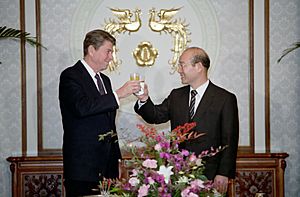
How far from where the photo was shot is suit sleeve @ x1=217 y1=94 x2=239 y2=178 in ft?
12.1

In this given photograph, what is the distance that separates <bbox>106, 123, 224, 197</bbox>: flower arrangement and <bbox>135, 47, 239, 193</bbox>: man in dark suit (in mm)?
1460

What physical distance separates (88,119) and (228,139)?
0.93m

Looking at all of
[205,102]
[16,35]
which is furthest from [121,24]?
[205,102]

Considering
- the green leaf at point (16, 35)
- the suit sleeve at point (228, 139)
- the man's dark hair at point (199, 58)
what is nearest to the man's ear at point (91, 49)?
the man's dark hair at point (199, 58)

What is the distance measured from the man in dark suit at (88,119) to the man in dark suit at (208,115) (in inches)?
14.0

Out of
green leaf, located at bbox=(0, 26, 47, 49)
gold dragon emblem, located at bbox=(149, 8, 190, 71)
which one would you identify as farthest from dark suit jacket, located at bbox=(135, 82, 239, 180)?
green leaf, located at bbox=(0, 26, 47, 49)

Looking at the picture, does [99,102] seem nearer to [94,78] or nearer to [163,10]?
[94,78]

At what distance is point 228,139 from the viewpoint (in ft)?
12.1

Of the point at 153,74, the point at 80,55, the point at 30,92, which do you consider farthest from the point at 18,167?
the point at 153,74

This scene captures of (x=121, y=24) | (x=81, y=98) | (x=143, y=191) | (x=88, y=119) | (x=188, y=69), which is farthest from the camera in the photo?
(x=121, y=24)

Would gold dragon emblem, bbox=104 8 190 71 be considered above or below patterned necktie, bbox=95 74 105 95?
above

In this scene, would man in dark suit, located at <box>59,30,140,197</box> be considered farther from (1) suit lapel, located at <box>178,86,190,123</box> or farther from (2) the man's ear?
(1) suit lapel, located at <box>178,86,190,123</box>

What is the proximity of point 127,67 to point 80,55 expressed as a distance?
44 cm

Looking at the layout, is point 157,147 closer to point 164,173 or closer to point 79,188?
point 164,173
